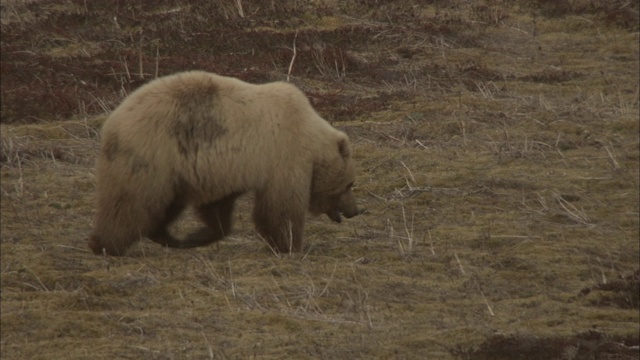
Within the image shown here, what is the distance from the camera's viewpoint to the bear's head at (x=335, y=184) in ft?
34.7

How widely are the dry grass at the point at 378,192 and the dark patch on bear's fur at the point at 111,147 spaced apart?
2.92 ft

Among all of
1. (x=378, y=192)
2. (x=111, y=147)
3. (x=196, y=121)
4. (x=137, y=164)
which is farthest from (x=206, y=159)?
(x=378, y=192)

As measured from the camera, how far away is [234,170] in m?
9.85

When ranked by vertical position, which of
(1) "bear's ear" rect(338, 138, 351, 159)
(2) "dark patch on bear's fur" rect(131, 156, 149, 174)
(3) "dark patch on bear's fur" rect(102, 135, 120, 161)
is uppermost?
(3) "dark patch on bear's fur" rect(102, 135, 120, 161)

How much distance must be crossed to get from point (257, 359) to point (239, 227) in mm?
4178

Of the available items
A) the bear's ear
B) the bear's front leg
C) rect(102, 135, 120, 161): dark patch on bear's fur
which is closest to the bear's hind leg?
the bear's front leg

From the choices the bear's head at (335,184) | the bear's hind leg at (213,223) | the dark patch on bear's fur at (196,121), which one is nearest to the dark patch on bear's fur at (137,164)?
the dark patch on bear's fur at (196,121)

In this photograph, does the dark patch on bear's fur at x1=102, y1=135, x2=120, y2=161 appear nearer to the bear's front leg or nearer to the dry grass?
the dry grass

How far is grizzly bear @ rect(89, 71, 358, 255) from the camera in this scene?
942cm

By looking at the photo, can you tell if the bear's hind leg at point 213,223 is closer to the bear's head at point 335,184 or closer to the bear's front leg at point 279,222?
the bear's front leg at point 279,222

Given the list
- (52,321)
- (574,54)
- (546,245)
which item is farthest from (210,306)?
(574,54)

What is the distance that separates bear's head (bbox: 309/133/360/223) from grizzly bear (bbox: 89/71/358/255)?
0.02 metres

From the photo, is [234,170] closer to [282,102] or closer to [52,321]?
[282,102]

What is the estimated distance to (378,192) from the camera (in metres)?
12.4
